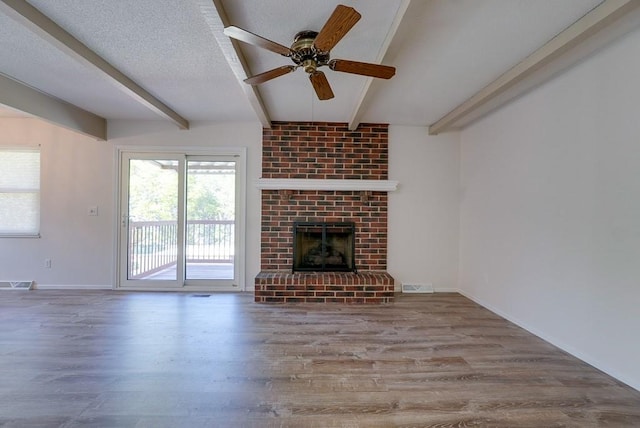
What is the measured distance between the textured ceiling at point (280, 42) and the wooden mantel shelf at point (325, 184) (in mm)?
961

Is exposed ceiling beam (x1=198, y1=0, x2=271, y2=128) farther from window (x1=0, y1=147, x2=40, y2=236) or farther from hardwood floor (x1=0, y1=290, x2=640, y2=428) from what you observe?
window (x1=0, y1=147, x2=40, y2=236)

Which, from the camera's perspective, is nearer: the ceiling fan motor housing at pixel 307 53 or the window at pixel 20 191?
the ceiling fan motor housing at pixel 307 53

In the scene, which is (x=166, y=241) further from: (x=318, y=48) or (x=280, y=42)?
(x=318, y=48)

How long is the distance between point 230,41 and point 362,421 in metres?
2.60

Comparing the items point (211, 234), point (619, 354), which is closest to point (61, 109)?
point (211, 234)

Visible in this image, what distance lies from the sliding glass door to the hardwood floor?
921 millimetres

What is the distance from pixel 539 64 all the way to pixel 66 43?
11.9 ft

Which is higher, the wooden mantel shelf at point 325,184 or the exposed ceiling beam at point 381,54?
the exposed ceiling beam at point 381,54

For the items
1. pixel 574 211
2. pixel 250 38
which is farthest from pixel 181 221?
pixel 574 211

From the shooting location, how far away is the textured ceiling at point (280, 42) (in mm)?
1771

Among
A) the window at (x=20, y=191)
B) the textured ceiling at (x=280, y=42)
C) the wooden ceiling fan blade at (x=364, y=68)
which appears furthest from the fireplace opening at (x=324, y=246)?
the window at (x=20, y=191)

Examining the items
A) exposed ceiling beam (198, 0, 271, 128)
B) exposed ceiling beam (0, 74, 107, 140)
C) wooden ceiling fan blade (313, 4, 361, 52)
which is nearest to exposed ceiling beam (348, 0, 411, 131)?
Answer: wooden ceiling fan blade (313, 4, 361, 52)

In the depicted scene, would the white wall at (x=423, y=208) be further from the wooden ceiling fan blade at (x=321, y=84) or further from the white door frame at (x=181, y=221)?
the white door frame at (x=181, y=221)

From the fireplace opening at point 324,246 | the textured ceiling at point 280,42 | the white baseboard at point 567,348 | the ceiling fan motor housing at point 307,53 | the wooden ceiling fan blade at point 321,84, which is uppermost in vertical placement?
the textured ceiling at point 280,42
